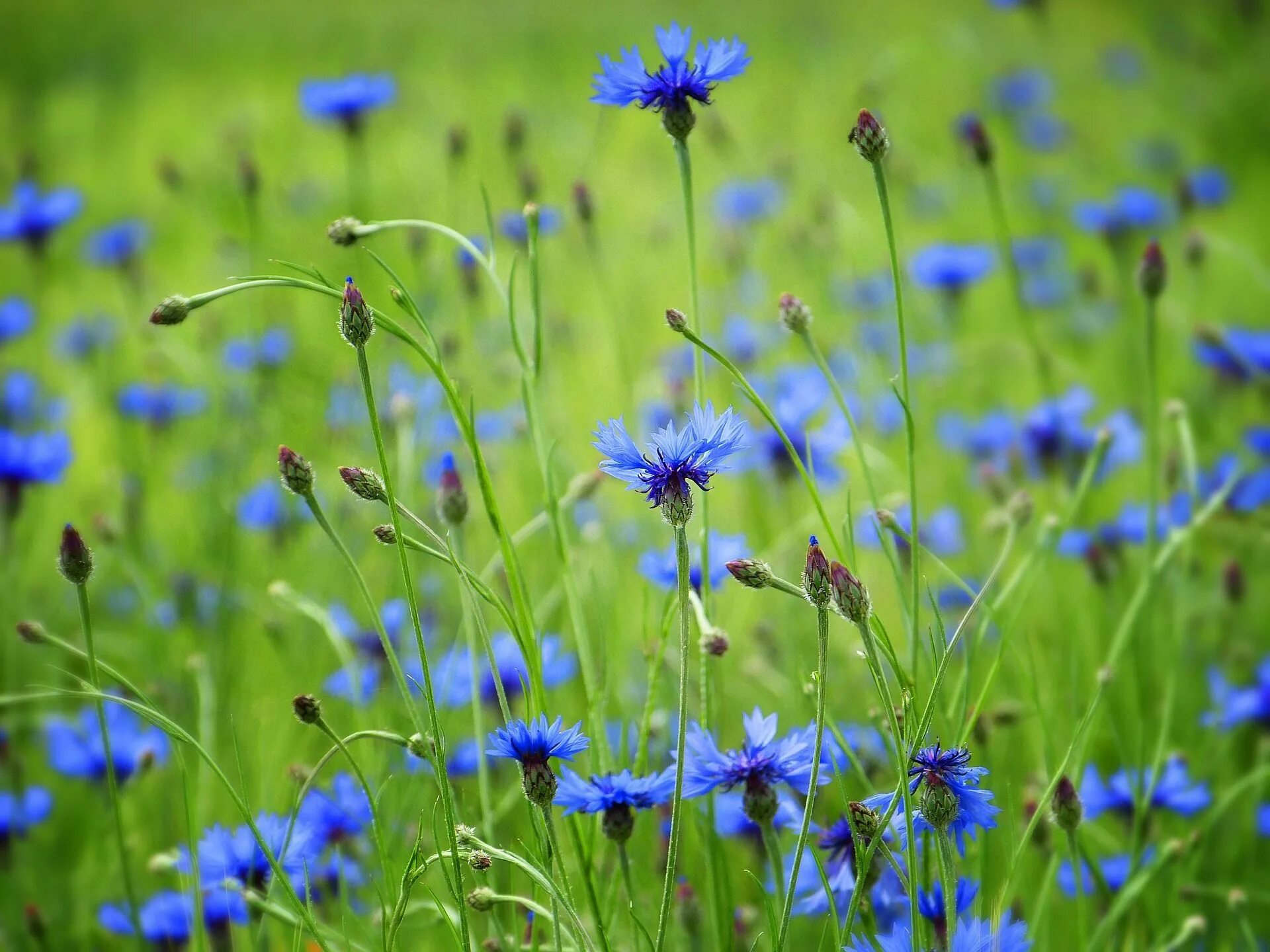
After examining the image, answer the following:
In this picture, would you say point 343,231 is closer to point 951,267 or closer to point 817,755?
point 817,755

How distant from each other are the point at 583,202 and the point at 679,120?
0.38 metres

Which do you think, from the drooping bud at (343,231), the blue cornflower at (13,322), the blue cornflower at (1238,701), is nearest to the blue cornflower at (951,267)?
the blue cornflower at (1238,701)

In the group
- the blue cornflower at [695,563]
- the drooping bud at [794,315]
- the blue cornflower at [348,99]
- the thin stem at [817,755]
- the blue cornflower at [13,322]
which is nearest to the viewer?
the thin stem at [817,755]

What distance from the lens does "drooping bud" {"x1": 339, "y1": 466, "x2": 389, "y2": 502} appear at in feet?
2.02

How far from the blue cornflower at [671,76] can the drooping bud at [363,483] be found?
0.26 metres

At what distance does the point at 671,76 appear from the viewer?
665 millimetres

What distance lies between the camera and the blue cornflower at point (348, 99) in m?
1.39

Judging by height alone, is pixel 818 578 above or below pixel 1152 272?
below

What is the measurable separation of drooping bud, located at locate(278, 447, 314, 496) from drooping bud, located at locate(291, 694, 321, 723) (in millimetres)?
115

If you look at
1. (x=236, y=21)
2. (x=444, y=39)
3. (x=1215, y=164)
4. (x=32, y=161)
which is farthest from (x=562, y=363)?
(x=236, y=21)

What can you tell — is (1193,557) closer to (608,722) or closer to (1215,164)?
(608,722)

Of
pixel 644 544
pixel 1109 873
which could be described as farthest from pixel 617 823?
pixel 644 544

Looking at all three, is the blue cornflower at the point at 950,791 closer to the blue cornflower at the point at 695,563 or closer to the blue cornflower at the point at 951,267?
the blue cornflower at the point at 695,563

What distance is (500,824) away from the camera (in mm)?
1016
